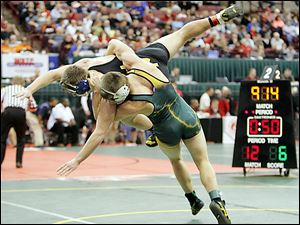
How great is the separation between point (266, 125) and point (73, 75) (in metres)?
10.9

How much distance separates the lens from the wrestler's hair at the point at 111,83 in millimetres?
7711

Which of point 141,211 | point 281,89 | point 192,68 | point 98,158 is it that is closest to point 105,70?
point 141,211

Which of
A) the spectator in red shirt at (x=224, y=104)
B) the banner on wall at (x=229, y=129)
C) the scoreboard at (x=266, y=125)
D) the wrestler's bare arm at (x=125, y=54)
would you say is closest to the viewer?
the wrestler's bare arm at (x=125, y=54)

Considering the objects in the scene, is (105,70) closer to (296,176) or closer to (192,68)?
(296,176)

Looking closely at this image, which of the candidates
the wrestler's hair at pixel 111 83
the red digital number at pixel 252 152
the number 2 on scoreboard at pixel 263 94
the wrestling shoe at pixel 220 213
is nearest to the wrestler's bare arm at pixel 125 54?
the wrestler's hair at pixel 111 83

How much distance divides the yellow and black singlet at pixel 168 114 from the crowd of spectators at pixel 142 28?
665 inches

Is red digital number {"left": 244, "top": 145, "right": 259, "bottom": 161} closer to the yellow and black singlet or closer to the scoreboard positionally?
the scoreboard

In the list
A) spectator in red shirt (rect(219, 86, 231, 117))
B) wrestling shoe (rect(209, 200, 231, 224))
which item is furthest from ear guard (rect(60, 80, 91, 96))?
spectator in red shirt (rect(219, 86, 231, 117))

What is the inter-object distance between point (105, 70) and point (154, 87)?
2.49 ft

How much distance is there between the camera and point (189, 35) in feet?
29.3

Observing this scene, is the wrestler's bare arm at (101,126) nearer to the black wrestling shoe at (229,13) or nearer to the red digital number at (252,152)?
the black wrestling shoe at (229,13)

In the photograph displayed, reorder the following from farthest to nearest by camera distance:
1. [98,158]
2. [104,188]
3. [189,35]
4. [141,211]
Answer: [98,158] → [104,188] → [141,211] → [189,35]

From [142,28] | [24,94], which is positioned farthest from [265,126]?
[142,28]

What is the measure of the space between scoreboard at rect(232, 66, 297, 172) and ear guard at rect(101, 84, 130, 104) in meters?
10.4
